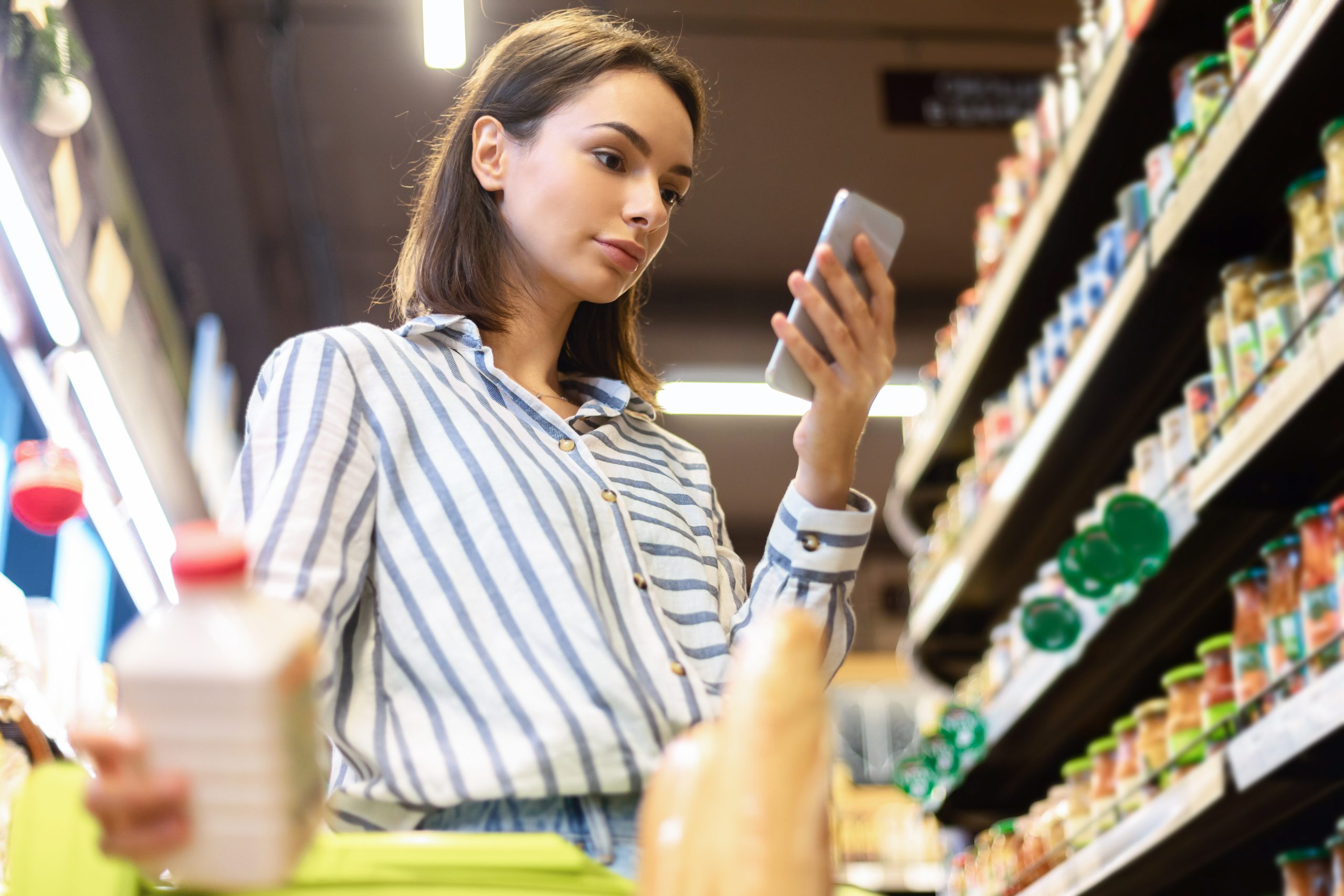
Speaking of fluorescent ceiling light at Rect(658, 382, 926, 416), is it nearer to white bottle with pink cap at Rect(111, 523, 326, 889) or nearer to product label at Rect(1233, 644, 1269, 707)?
product label at Rect(1233, 644, 1269, 707)

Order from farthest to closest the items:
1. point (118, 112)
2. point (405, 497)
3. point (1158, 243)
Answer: point (118, 112)
point (1158, 243)
point (405, 497)

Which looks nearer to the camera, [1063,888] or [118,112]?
[1063,888]

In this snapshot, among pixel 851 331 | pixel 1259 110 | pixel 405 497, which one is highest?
pixel 1259 110

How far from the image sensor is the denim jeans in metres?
1.11

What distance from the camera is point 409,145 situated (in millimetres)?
4250

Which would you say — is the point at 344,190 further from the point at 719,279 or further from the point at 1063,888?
the point at 1063,888

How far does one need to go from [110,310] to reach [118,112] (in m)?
0.88

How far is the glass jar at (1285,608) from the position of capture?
7.04 feet

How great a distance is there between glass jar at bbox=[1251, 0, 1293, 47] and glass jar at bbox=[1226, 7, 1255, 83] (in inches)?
0.9

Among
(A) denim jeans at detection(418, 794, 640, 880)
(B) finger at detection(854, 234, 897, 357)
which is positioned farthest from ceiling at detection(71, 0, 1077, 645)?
(A) denim jeans at detection(418, 794, 640, 880)

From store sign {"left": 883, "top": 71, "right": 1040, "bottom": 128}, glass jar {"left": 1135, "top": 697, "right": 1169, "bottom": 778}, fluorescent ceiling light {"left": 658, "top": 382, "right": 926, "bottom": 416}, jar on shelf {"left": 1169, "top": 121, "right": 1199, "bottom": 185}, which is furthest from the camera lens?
fluorescent ceiling light {"left": 658, "top": 382, "right": 926, "bottom": 416}

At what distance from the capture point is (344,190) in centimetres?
584

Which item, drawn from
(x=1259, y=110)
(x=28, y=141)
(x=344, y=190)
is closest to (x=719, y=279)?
(x=344, y=190)

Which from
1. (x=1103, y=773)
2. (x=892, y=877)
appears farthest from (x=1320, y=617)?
(x=892, y=877)
